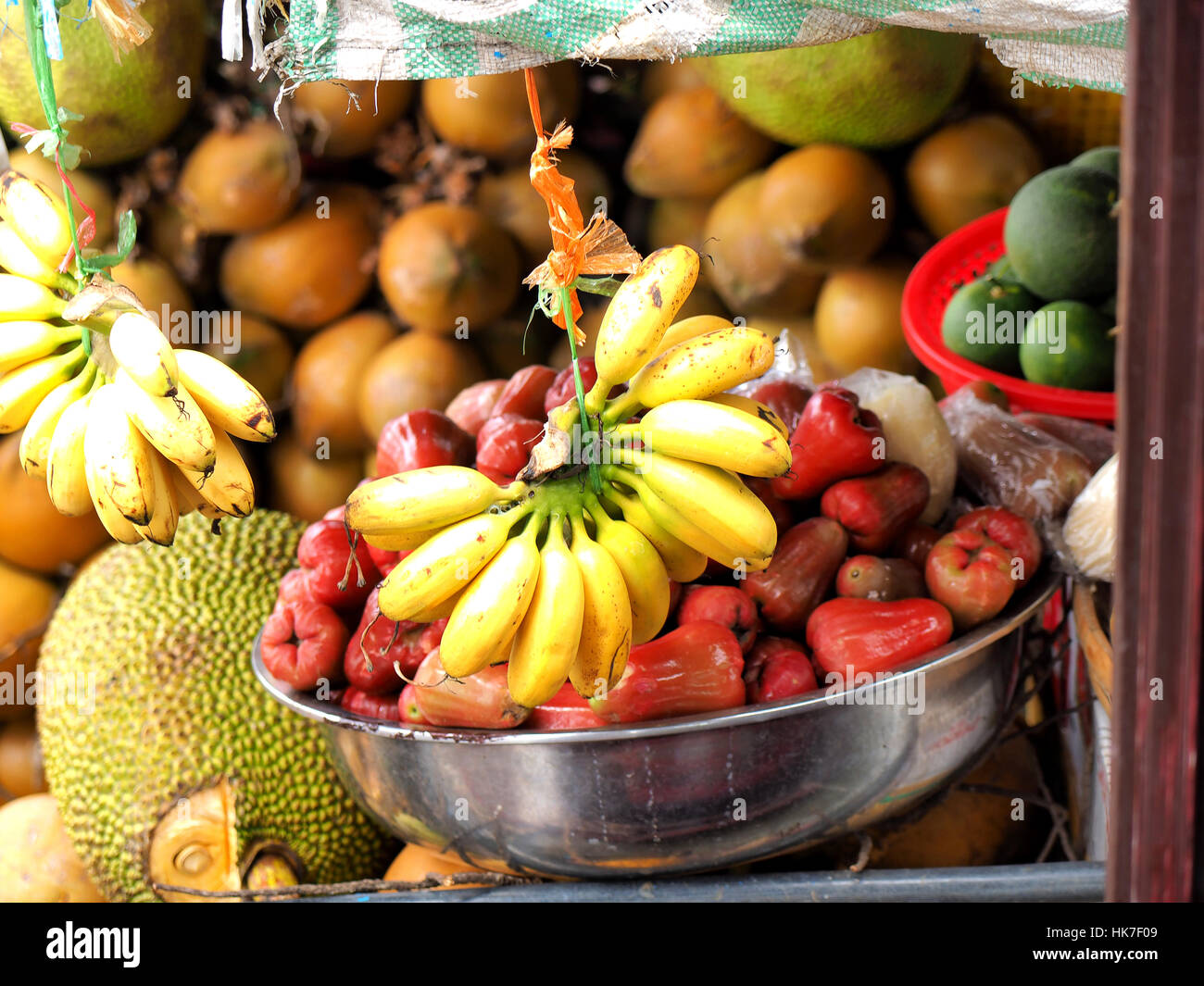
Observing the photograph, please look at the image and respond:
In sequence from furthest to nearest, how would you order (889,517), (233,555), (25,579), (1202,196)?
(25,579) → (233,555) → (889,517) → (1202,196)

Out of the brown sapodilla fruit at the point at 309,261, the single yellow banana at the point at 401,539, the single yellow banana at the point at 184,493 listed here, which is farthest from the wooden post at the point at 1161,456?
the brown sapodilla fruit at the point at 309,261

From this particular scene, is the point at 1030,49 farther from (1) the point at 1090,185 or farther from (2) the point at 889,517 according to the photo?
(1) the point at 1090,185

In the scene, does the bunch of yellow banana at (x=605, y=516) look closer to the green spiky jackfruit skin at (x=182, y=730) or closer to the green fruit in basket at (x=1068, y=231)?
the green spiky jackfruit skin at (x=182, y=730)

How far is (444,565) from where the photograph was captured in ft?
2.52

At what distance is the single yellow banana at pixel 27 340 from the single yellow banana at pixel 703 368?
1.44ft

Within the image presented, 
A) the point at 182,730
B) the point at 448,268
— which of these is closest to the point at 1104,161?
the point at 448,268

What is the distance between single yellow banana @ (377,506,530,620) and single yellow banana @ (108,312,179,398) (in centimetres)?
21

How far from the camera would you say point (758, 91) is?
1.68m

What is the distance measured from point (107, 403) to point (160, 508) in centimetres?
9

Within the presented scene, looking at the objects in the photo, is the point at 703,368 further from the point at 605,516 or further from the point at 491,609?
the point at 491,609

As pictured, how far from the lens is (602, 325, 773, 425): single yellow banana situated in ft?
2.64

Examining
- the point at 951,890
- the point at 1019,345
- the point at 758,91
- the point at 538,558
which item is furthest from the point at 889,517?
the point at 758,91

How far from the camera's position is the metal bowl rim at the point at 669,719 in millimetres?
914
